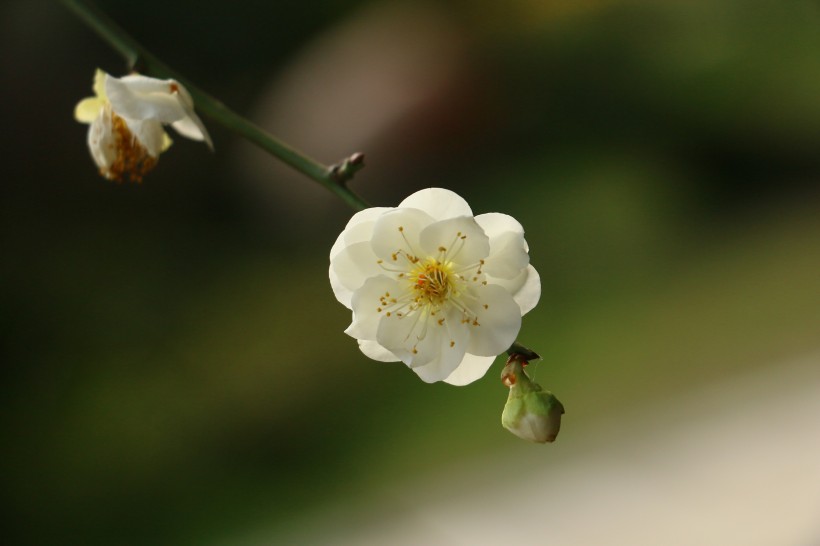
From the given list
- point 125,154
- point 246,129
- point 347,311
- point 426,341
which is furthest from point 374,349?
point 347,311

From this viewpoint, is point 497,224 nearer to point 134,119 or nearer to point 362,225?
point 362,225

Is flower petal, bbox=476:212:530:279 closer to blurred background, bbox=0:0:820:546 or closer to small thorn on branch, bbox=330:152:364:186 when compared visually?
small thorn on branch, bbox=330:152:364:186

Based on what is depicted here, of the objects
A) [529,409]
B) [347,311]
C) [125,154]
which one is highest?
[347,311]

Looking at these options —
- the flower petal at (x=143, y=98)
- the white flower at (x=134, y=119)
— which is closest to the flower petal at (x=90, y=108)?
the white flower at (x=134, y=119)

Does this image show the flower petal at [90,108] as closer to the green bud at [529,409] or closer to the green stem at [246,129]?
the green stem at [246,129]

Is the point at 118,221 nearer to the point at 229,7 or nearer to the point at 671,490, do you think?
the point at 229,7

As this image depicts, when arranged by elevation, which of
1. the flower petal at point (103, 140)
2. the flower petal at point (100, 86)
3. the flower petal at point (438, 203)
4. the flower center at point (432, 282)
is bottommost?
the flower center at point (432, 282)

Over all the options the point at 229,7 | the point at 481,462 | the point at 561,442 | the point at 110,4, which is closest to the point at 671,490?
the point at 561,442
